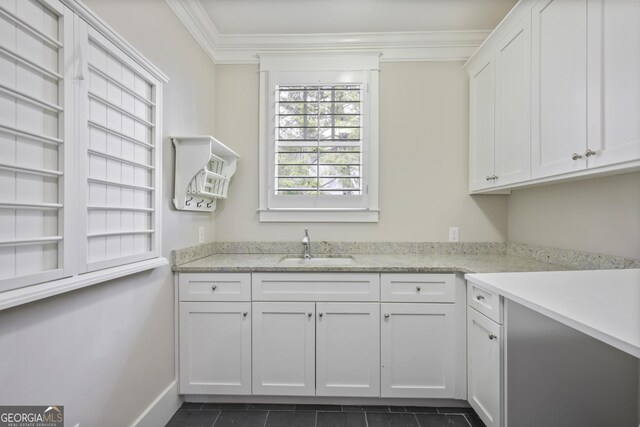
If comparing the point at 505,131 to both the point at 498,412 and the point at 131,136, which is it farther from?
the point at 131,136

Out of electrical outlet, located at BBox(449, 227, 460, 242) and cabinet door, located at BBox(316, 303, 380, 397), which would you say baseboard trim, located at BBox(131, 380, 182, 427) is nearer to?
cabinet door, located at BBox(316, 303, 380, 397)

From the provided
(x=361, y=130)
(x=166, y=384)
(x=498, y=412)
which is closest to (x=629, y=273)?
(x=498, y=412)

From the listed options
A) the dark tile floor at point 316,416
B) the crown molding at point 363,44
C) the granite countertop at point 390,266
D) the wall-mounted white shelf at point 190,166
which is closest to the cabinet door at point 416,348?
the dark tile floor at point 316,416

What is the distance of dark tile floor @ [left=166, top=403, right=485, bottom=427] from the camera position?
1.61 meters

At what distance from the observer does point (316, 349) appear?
1.71 metres

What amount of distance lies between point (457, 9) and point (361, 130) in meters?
1.00

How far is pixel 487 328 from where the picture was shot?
1.41 metres

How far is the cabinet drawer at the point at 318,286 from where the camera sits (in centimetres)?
172

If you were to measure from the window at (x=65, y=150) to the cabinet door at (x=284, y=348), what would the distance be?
779 millimetres

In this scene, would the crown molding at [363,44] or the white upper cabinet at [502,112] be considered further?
the crown molding at [363,44]

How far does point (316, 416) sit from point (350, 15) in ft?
8.55

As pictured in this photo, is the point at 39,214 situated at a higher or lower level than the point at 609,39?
lower

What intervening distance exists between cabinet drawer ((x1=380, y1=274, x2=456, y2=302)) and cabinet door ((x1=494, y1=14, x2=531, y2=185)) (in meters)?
0.72

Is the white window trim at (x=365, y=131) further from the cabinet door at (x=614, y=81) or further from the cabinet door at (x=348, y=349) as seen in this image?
the cabinet door at (x=614, y=81)
